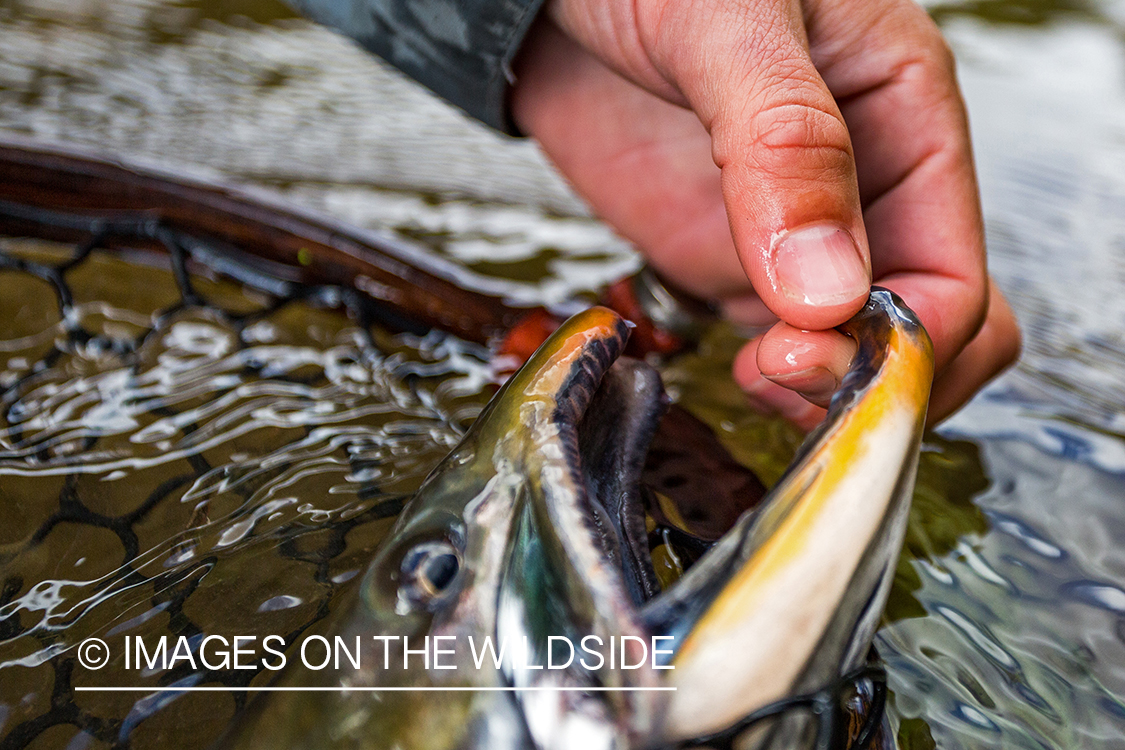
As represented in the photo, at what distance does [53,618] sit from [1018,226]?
7.53 ft

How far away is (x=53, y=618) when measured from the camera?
821 millimetres

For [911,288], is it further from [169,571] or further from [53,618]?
[53,618]

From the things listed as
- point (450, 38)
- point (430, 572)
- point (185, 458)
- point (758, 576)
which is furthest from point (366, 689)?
point (450, 38)

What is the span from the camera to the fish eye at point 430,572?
630 mm

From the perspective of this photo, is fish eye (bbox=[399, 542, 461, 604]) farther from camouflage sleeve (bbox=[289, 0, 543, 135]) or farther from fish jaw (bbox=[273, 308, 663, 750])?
camouflage sleeve (bbox=[289, 0, 543, 135])

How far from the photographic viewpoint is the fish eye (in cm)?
63

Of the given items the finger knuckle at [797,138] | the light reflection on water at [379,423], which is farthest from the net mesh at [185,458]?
the finger knuckle at [797,138]

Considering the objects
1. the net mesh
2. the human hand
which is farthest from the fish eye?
the human hand

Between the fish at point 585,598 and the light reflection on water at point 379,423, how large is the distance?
0.21 meters

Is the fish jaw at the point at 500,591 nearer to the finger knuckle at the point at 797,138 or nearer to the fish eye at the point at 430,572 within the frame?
the fish eye at the point at 430,572

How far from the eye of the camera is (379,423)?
1.15m

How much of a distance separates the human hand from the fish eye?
0.36 meters

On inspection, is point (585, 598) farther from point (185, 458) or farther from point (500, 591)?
point (185, 458)

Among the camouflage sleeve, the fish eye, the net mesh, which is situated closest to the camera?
the fish eye
